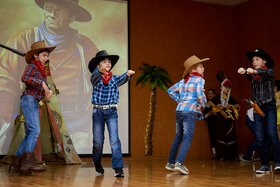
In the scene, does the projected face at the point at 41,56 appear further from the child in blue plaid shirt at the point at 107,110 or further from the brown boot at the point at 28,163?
the brown boot at the point at 28,163

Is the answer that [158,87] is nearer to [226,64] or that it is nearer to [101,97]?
[226,64]

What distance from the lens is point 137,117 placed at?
816cm

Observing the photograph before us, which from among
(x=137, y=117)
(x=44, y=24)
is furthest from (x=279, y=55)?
(x=44, y=24)

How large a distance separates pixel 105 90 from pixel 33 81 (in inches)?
32.4

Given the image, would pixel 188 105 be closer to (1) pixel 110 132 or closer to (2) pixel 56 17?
(1) pixel 110 132

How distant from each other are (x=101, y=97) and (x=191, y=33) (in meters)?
4.72

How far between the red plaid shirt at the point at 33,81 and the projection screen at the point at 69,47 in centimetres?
238

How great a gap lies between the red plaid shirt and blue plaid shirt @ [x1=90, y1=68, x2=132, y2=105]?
2.10 feet

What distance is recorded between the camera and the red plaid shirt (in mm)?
4719

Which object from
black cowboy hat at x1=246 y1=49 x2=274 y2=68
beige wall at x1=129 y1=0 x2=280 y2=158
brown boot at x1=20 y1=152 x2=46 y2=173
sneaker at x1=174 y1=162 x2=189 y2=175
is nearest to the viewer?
brown boot at x1=20 y1=152 x2=46 y2=173

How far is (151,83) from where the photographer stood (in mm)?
8156

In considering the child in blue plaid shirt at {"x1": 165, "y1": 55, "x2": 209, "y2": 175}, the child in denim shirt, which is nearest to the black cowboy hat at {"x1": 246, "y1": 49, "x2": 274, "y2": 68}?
the child in denim shirt

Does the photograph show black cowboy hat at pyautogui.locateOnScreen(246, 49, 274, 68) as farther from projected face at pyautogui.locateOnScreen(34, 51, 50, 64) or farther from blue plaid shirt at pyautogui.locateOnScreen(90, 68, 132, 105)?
projected face at pyautogui.locateOnScreen(34, 51, 50, 64)

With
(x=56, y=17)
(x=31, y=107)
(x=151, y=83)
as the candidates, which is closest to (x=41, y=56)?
(x=31, y=107)
